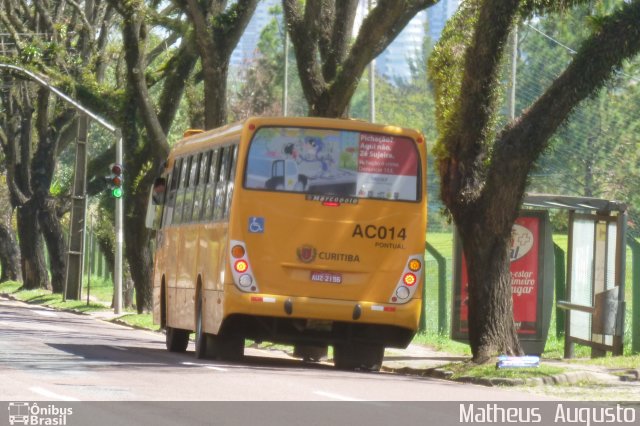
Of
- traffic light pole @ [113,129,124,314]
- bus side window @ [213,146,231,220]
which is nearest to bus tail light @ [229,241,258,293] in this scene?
bus side window @ [213,146,231,220]

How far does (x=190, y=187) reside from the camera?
23.3m

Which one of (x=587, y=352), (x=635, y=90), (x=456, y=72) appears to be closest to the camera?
(x=456, y=72)

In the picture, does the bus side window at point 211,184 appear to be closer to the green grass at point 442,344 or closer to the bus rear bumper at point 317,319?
the bus rear bumper at point 317,319

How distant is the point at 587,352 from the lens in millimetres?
25141

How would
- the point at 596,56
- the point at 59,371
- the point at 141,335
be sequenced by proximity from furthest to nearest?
the point at 141,335 < the point at 596,56 < the point at 59,371

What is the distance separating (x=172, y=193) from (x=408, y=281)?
6179 mm

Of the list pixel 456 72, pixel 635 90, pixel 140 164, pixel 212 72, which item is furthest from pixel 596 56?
pixel 635 90

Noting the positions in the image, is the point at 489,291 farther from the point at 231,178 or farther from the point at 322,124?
the point at 231,178

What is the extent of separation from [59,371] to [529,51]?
59868 mm

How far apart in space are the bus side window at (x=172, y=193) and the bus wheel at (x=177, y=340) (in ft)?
6.32

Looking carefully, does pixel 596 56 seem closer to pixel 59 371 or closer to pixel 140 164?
pixel 59 371

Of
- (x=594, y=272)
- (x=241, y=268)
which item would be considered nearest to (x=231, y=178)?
(x=241, y=268)

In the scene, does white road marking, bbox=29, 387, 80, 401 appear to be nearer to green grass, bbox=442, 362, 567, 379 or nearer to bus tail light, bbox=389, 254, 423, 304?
green grass, bbox=442, 362, 567, 379
